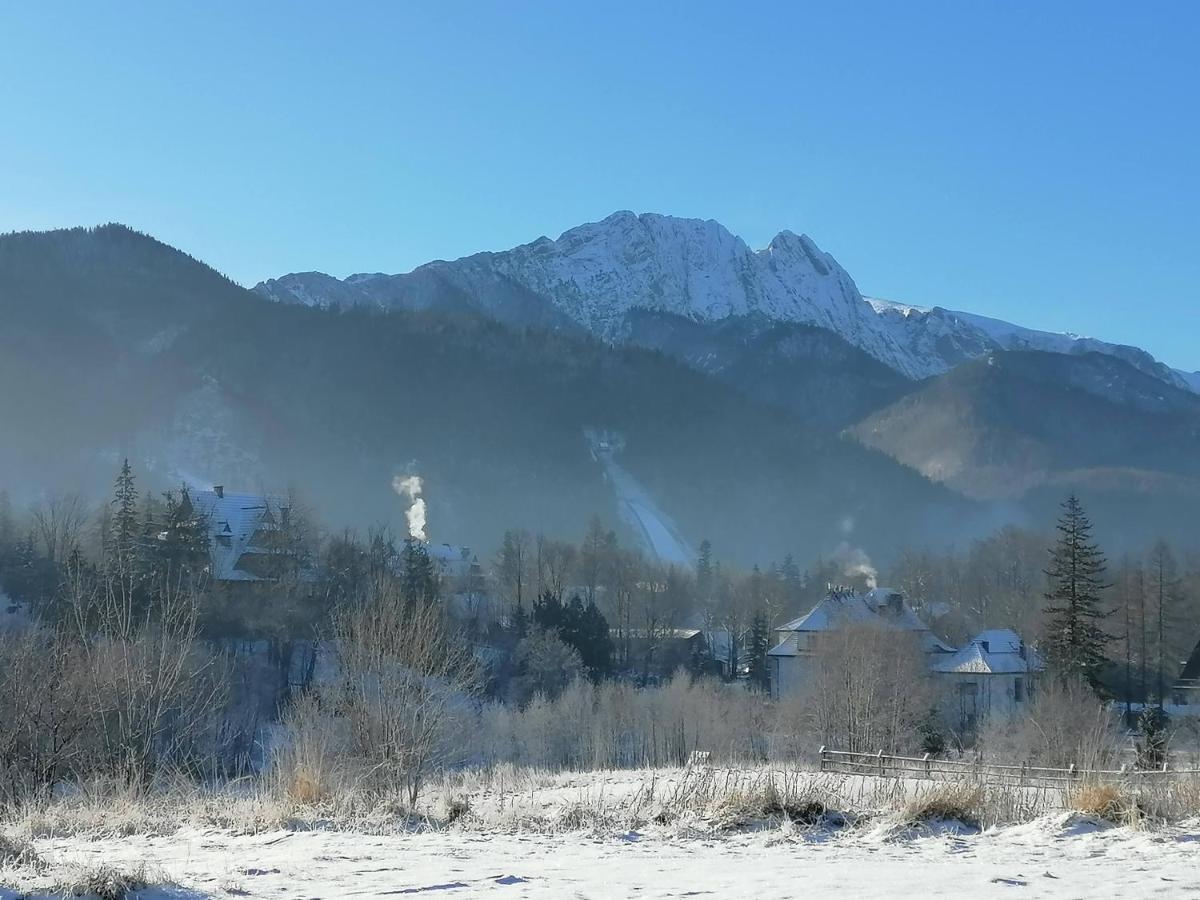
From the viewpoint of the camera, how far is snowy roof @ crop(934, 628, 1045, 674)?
228ft

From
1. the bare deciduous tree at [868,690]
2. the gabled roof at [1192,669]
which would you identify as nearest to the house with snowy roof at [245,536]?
the bare deciduous tree at [868,690]

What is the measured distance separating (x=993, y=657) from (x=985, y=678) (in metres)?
1.97

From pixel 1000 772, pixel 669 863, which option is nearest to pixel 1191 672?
pixel 1000 772

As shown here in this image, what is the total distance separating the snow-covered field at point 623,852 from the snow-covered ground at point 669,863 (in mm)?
21

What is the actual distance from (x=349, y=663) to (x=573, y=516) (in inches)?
5632

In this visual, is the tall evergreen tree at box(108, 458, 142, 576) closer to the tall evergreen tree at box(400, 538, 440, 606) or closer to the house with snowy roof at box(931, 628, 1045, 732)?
the tall evergreen tree at box(400, 538, 440, 606)

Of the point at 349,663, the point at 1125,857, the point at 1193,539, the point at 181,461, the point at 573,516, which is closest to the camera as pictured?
the point at 1125,857

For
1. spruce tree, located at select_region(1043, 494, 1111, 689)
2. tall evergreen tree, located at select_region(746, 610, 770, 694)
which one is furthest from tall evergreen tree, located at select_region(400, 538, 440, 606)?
spruce tree, located at select_region(1043, 494, 1111, 689)

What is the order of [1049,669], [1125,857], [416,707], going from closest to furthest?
1. [1125,857]
2. [416,707]
3. [1049,669]

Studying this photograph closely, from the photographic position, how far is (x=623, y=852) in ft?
37.0

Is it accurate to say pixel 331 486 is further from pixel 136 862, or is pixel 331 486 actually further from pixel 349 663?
pixel 136 862

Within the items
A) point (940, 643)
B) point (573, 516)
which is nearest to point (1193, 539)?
point (573, 516)

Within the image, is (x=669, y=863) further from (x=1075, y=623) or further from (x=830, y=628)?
(x=830, y=628)

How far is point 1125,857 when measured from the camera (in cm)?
1057
